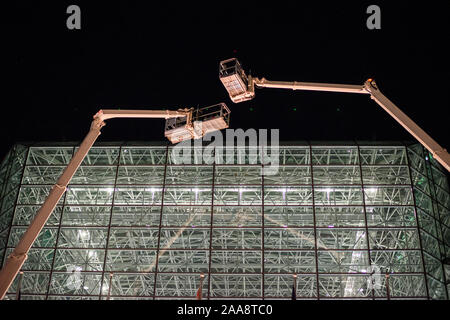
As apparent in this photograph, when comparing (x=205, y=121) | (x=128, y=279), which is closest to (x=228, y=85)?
(x=205, y=121)

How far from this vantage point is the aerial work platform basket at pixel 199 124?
23.9m

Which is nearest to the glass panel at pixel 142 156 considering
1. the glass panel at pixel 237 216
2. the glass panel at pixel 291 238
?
the glass panel at pixel 237 216

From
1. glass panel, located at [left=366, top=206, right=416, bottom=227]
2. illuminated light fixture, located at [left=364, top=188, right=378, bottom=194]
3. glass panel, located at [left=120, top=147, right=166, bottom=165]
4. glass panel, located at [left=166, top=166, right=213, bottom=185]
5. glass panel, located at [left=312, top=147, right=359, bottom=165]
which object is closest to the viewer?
glass panel, located at [left=366, top=206, right=416, bottom=227]

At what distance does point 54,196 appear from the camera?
20.4 meters

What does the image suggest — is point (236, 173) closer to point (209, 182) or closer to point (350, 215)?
point (209, 182)

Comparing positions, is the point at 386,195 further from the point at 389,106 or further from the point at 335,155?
the point at 389,106

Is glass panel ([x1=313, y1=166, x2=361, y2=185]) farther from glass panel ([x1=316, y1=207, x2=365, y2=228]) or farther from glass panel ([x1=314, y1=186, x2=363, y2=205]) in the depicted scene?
glass panel ([x1=316, y1=207, x2=365, y2=228])

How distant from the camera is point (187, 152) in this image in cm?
3566

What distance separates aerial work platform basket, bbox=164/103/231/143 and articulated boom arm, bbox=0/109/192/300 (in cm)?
23

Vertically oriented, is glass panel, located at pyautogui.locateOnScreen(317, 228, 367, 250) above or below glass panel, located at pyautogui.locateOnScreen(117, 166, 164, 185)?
below

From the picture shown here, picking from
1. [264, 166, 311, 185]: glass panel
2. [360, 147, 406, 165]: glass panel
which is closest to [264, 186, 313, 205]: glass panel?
[264, 166, 311, 185]: glass panel

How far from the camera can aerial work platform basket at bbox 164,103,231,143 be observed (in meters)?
23.9

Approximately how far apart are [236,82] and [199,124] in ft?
8.13
